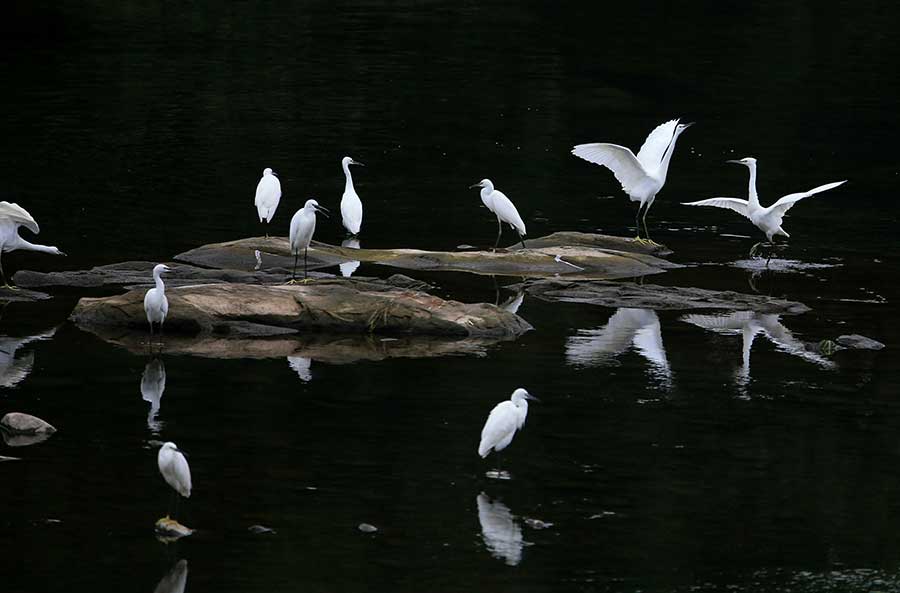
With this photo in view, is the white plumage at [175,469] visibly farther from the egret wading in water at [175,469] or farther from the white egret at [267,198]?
the white egret at [267,198]

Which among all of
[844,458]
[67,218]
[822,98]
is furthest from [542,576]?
[822,98]

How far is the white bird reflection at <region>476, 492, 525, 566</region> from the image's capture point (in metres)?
13.1

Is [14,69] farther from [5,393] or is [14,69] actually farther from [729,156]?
[5,393]

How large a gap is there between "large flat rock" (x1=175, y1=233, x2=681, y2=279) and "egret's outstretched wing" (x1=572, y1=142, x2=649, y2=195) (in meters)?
1.57

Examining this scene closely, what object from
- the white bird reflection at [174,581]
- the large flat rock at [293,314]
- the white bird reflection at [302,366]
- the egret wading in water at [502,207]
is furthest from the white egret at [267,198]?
the white bird reflection at [174,581]

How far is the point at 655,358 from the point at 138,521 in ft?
26.0

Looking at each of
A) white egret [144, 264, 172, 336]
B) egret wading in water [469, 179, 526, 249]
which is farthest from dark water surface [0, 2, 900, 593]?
egret wading in water [469, 179, 526, 249]

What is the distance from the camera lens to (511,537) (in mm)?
13438

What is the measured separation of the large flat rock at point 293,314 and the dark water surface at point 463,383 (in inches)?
21.4

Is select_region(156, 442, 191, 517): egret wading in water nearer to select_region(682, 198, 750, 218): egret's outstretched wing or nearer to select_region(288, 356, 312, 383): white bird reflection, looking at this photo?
select_region(288, 356, 312, 383): white bird reflection

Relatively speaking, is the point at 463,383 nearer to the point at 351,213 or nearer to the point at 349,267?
the point at 349,267

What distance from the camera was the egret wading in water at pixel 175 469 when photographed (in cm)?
1334

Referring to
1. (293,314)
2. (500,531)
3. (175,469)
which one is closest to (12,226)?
(293,314)

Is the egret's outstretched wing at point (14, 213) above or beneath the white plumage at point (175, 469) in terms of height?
above
